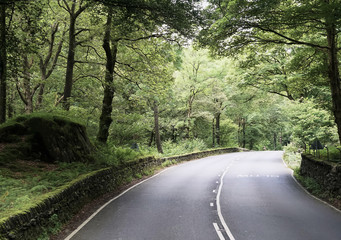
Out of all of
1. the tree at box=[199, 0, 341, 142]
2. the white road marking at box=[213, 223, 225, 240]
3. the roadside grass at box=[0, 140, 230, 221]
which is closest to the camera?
the roadside grass at box=[0, 140, 230, 221]

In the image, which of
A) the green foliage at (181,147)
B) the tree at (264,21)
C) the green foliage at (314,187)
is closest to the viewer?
the tree at (264,21)

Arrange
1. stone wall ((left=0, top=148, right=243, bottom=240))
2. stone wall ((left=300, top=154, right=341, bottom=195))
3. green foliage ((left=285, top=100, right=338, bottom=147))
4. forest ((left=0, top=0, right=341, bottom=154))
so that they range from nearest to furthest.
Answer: stone wall ((left=0, top=148, right=243, bottom=240)) → forest ((left=0, top=0, right=341, bottom=154)) → stone wall ((left=300, top=154, right=341, bottom=195)) → green foliage ((left=285, top=100, right=338, bottom=147))

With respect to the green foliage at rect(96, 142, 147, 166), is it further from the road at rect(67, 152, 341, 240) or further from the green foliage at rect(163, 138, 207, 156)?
the green foliage at rect(163, 138, 207, 156)

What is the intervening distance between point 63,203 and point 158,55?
1131 cm

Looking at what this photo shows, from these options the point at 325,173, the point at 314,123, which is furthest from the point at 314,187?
the point at 314,123

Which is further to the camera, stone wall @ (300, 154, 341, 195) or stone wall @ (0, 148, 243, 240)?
stone wall @ (300, 154, 341, 195)

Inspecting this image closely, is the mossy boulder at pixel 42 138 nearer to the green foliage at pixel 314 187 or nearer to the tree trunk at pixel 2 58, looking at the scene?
the tree trunk at pixel 2 58

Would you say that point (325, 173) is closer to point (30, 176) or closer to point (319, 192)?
point (319, 192)

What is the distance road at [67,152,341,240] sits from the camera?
7.18m

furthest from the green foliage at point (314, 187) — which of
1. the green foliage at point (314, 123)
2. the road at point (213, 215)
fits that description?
the green foliage at point (314, 123)

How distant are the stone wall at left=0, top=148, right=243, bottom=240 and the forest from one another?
3395 millimetres

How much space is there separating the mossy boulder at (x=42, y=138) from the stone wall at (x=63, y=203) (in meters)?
1.77

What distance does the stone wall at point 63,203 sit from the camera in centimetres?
575

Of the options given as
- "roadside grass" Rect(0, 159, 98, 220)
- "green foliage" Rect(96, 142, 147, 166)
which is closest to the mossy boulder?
"roadside grass" Rect(0, 159, 98, 220)
